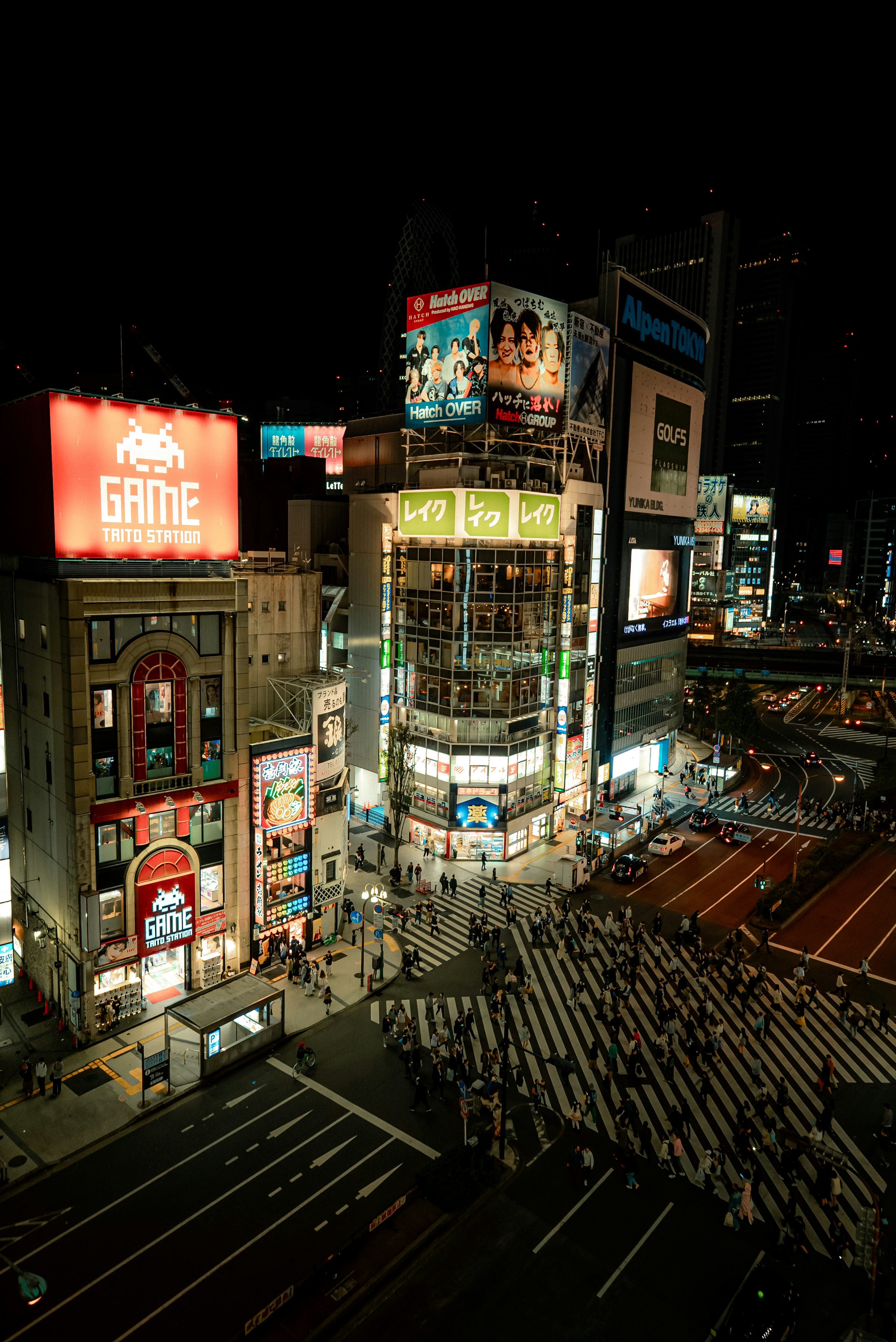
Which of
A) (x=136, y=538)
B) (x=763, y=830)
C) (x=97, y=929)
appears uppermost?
(x=136, y=538)

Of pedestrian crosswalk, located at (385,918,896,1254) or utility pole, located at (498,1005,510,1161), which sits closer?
utility pole, located at (498,1005,510,1161)

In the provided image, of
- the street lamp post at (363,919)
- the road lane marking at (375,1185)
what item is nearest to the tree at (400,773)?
the street lamp post at (363,919)

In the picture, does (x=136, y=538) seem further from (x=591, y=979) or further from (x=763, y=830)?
(x=763, y=830)

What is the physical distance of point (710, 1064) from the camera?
3088cm

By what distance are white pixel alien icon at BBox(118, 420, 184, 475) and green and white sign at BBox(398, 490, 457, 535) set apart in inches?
798

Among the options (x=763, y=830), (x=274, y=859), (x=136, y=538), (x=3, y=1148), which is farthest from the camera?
(x=763, y=830)

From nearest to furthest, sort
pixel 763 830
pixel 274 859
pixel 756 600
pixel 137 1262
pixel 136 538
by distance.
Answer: pixel 137 1262, pixel 136 538, pixel 274 859, pixel 763 830, pixel 756 600

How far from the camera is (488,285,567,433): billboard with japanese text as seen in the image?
162ft

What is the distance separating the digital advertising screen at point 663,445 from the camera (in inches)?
2479

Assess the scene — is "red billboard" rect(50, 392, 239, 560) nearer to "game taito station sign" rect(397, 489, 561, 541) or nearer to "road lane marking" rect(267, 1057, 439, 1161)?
"game taito station sign" rect(397, 489, 561, 541)

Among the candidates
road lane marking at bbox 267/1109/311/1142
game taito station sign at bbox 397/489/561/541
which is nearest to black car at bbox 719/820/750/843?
game taito station sign at bbox 397/489/561/541

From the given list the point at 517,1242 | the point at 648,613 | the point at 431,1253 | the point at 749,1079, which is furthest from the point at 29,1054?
the point at 648,613

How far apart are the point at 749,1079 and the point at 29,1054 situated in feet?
95.1

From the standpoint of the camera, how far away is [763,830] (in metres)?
59.9
